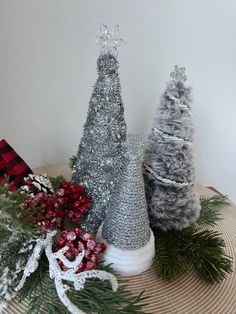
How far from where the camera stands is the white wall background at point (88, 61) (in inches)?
28.3

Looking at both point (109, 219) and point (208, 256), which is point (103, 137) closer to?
point (109, 219)

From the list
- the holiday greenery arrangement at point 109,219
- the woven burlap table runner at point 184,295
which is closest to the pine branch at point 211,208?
Result: the holiday greenery arrangement at point 109,219

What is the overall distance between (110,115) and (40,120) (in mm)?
338

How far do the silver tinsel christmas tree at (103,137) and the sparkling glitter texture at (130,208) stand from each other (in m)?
0.03

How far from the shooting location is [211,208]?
0.68m

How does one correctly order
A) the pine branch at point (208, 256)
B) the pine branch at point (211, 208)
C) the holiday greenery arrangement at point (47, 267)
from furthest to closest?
the pine branch at point (211, 208) < the pine branch at point (208, 256) < the holiday greenery arrangement at point (47, 267)

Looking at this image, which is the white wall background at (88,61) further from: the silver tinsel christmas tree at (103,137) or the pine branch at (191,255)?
the pine branch at (191,255)

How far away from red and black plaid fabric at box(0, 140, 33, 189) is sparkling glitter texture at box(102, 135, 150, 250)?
7.1 inches

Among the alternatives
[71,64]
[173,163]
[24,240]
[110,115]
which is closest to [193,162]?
[173,163]

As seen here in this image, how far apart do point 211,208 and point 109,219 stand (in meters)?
0.27

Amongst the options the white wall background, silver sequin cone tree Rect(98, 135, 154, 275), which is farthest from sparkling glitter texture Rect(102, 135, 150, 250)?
the white wall background

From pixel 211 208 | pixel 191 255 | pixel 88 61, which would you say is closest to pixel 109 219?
pixel 191 255

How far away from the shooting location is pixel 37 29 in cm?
71

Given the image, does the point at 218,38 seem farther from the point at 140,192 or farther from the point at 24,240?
the point at 24,240
